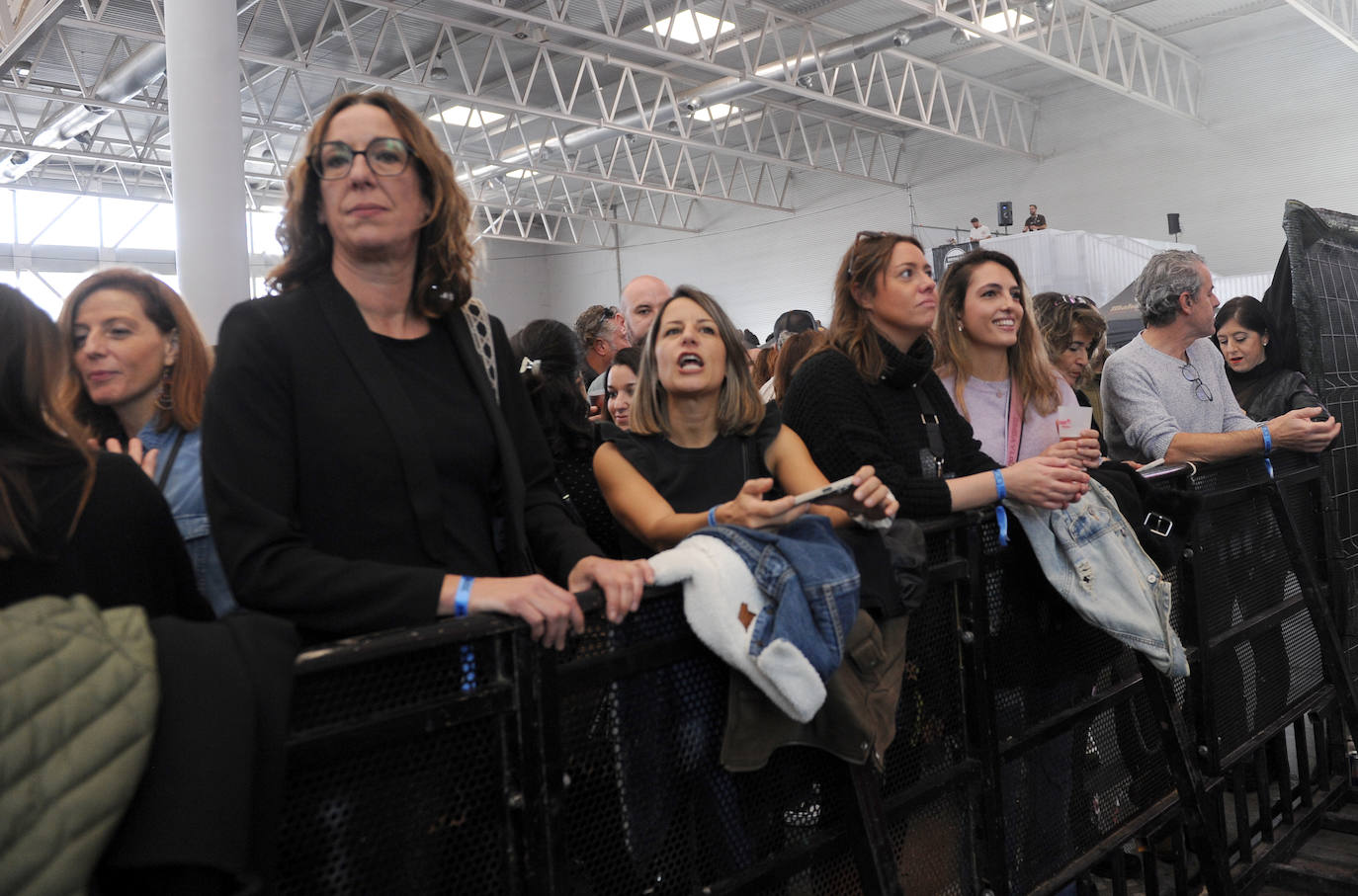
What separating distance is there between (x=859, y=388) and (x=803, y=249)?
17.1 meters

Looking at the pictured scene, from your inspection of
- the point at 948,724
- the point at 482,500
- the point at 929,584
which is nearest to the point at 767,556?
the point at 482,500

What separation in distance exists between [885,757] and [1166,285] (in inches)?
90.2

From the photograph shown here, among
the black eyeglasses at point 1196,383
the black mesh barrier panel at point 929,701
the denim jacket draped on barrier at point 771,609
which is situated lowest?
the black mesh barrier panel at point 929,701

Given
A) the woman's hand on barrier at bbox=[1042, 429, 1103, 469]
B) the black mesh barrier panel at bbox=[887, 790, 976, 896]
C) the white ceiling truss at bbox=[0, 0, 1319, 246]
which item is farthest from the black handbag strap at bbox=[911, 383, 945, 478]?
the white ceiling truss at bbox=[0, 0, 1319, 246]

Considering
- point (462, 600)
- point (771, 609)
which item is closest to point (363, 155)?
point (462, 600)

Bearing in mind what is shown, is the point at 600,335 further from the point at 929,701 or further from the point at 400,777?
the point at 400,777

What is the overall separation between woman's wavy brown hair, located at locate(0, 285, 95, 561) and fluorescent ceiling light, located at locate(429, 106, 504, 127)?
14243 mm

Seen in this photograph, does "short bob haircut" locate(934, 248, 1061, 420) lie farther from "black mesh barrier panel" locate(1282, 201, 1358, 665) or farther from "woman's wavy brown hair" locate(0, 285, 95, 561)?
"woman's wavy brown hair" locate(0, 285, 95, 561)

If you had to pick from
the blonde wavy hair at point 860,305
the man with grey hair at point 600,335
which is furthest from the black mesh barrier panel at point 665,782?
the man with grey hair at point 600,335

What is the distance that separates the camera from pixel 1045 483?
7.45ft

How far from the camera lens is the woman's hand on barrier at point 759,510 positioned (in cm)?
177

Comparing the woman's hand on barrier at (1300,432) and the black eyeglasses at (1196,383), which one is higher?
the black eyeglasses at (1196,383)

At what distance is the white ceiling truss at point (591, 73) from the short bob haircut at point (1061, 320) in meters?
6.32

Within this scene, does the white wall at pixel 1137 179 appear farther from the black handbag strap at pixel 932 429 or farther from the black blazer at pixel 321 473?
the black blazer at pixel 321 473
